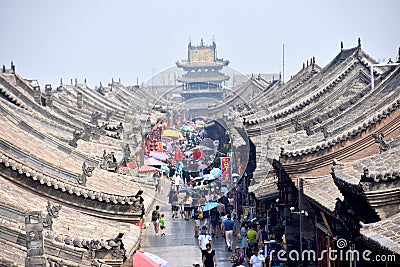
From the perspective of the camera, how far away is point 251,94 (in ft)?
240

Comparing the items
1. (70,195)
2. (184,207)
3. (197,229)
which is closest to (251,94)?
(184,207)

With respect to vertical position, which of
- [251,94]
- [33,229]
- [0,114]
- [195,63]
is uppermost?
[195,63]

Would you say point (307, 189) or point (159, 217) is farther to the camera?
point (159, 217)

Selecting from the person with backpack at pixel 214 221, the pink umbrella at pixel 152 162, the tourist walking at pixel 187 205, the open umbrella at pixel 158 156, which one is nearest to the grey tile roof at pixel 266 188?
the person with backpack at pixel 214 221

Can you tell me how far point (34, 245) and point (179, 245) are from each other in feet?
59.7

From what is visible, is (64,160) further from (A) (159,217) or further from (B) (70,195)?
(A) (159,217)

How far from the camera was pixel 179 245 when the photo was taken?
32.0 meters

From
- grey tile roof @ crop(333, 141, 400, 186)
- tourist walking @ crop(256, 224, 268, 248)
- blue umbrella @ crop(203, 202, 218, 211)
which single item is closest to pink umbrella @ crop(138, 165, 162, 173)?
blue umbrella @ crop(203, 202, 218, 211)

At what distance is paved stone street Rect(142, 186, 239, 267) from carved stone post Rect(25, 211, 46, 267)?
46.3 feet

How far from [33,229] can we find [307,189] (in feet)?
35.8

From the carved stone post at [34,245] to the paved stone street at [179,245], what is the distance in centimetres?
1413

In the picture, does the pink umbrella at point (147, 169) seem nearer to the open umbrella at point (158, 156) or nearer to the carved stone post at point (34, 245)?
the open umbrella at point (158, 156)

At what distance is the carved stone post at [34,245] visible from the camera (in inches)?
545

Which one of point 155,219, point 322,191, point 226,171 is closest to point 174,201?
point 155,219
